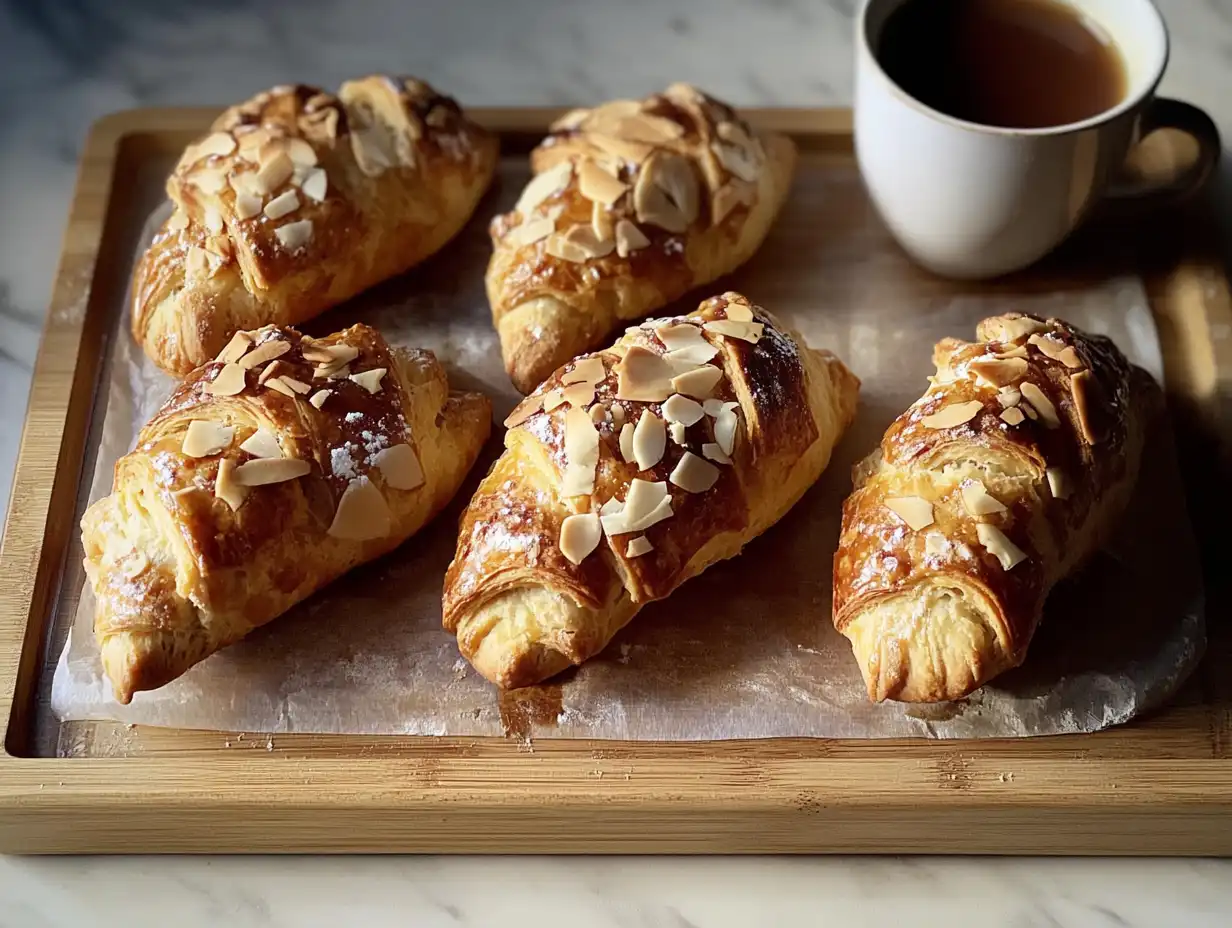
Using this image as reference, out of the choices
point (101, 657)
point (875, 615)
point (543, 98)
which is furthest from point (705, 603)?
point (543, 98)

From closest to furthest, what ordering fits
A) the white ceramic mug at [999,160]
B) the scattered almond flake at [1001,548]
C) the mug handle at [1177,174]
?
1. the scattered almond flake at [1001,548]
2. the white ceramic mug at [999,160]
3. the mug handle at [1177,174]

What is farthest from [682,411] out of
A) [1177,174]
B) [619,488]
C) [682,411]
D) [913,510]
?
[1177,174]

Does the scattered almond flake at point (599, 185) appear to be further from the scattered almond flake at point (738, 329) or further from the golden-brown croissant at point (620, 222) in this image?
the scattered almond flake at point (738, 329)

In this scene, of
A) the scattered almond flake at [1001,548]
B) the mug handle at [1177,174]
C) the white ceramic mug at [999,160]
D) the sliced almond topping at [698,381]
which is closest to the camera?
the scattered almond flake at [1001,548]

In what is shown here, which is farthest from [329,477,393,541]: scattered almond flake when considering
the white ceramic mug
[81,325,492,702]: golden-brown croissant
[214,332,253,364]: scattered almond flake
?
the white ceramic mug

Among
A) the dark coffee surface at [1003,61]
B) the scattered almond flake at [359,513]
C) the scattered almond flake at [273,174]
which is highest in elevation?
the dark coffee surface at [1003,61]

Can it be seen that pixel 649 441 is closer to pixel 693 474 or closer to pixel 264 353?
pixel 693 474

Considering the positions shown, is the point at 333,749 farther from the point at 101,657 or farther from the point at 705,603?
the point at 705,603

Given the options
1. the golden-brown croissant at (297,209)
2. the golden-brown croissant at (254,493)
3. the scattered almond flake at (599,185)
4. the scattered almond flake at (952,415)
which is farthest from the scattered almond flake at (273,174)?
the scattered almond flake at (952,415)
